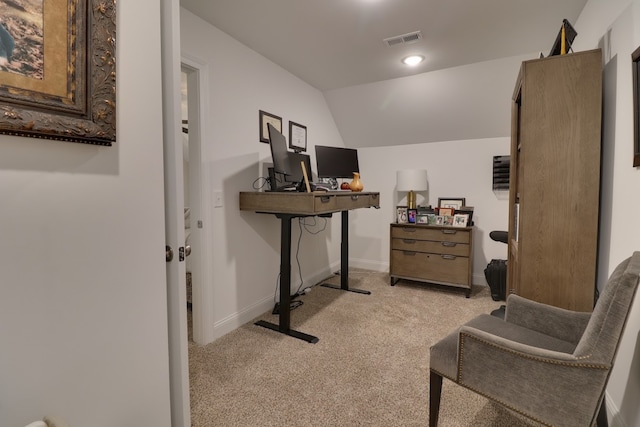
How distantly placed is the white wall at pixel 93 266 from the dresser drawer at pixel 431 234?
112 inches

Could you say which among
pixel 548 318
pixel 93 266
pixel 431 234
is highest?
pixel 93 266

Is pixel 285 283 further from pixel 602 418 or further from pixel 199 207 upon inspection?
pixel 602 418

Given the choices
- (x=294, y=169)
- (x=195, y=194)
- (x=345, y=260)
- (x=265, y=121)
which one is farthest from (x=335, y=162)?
(x=195, y=194)

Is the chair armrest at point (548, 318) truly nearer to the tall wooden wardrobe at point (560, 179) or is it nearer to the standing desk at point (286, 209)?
the tall wooden wardrobe at point (560, 179)

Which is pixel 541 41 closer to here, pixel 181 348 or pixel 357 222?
pixel 357 222

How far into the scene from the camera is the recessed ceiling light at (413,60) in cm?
280

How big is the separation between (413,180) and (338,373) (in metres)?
2.41

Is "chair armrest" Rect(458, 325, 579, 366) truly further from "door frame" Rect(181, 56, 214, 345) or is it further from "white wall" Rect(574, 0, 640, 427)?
"door frame" Rect(181, 56, 214, 345)

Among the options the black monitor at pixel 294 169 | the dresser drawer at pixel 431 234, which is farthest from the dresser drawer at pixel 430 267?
the black monitor at pixel 294 169

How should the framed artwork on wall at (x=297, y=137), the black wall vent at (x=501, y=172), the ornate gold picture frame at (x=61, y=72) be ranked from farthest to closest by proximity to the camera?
the black wall vent at (x=501, y=172)
the framed artwork on wall at (x=297, y=137)
the ornate gold picture frame at (x=61, y=72)

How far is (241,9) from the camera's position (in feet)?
6.86

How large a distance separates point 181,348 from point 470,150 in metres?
3.55

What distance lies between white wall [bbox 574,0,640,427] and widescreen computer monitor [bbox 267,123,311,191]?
1.88 metres

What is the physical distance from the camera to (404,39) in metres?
2.47
